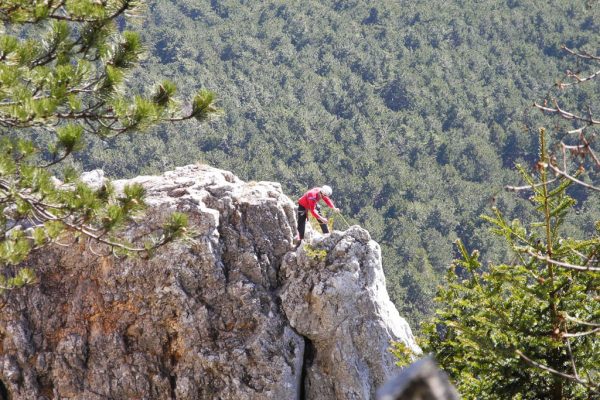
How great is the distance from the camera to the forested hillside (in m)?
51.2

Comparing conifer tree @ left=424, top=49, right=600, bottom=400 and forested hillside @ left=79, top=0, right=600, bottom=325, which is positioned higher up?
conifer tree @ left=424, top=49, right=600, bottom=400

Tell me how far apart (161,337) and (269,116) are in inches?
1928

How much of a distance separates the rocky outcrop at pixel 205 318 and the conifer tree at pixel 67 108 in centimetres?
340

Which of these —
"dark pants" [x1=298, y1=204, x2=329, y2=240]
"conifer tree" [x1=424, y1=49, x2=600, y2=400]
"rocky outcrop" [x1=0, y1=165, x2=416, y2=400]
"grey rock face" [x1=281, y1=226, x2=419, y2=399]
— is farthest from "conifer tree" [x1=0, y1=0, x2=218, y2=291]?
"dark pants" [x1=298, y1=204, x2=329, y2=240]

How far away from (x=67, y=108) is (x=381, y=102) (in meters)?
59.7

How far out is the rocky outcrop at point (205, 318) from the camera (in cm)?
1105

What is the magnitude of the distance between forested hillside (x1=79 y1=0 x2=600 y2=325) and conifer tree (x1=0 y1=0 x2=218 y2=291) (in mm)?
35213

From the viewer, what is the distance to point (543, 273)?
6781 mm

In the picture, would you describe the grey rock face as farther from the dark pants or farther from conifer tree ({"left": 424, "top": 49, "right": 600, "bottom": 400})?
conifer tree ({"left": 424, "top": 49, "right": 600, "bottom": 400})

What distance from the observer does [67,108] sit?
24.0ft

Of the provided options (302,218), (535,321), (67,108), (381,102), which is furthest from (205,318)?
(381,102)

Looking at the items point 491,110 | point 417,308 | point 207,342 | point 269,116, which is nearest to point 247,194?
point 207,342

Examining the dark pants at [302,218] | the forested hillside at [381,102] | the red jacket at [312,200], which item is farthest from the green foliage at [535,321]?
the forested hillside at [381,102]

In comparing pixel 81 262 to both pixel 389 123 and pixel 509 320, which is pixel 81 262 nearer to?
pixel 509 320
